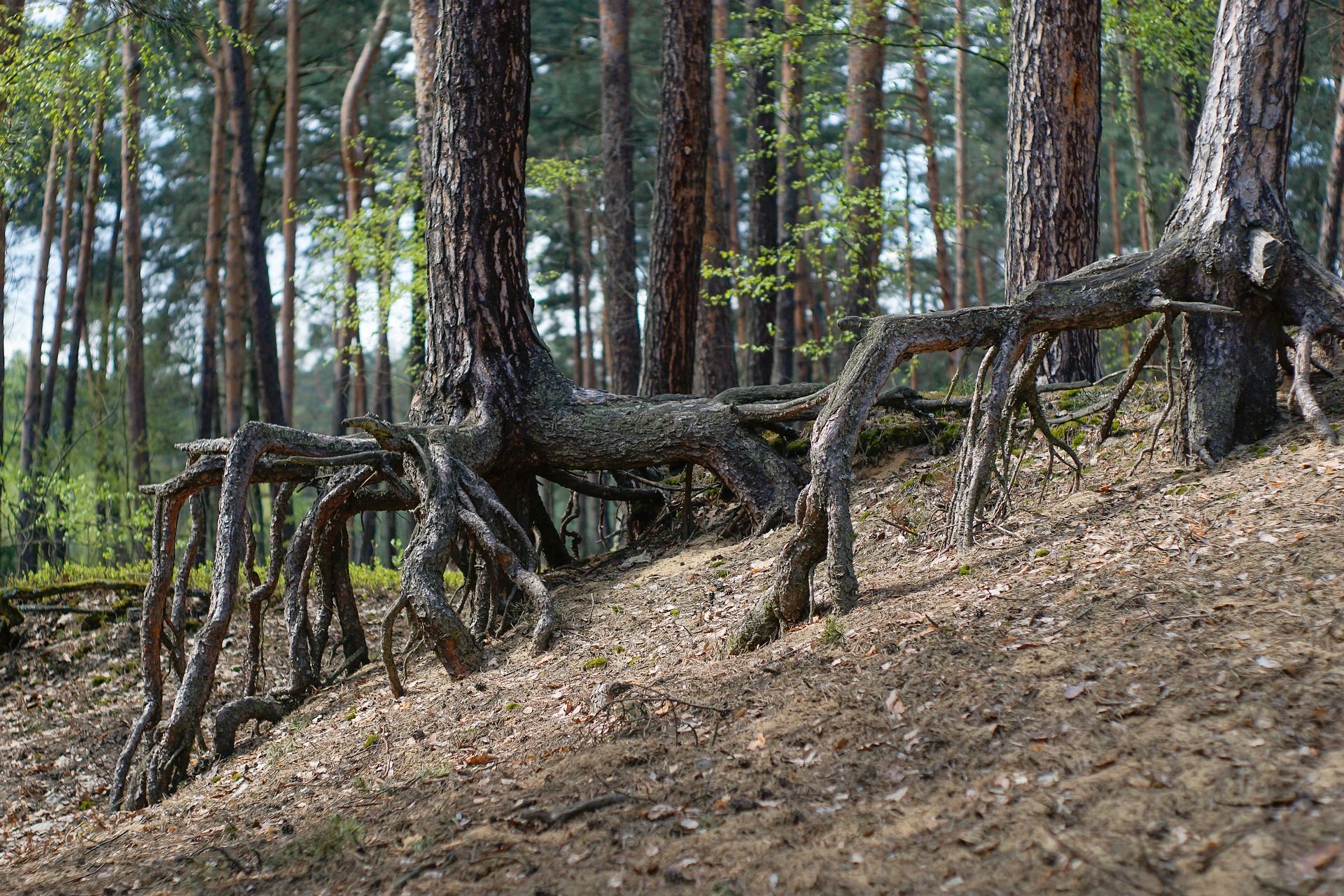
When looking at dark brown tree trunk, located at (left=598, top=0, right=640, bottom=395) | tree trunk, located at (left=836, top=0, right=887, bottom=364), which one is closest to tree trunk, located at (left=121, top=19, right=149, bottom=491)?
dark brown tree trunk, located at (left=598, top=0, right=640, bottom=395)

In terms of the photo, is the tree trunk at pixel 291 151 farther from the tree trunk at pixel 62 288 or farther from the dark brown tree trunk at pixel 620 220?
the dark brown tree trunk at pixel 620 220

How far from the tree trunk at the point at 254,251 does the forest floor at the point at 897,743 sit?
754 cm

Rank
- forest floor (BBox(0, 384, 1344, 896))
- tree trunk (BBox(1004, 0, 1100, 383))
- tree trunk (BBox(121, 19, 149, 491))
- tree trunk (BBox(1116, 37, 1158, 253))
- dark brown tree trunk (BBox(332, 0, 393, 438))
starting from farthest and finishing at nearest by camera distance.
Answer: dark brown tree trunk (BBox(332, 0, 393, 438)) → tree trunk (BBox(121, 19, 149, 491)) → tree trunk (BBox(1116, 37, 1158, 253)) → tree trunk (BBox(1004, 0, 1100, 383)) → forest floor (BBox(0, 384, 1344, 896))

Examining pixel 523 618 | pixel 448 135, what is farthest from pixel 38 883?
pixel 448 135

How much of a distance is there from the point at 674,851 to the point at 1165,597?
237 centimetres

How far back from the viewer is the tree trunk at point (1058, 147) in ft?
25.1

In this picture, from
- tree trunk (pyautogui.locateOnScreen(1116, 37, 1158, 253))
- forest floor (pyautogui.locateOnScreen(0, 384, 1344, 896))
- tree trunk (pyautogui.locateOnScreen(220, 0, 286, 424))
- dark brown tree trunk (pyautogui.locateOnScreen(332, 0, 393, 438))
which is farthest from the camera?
dark brown tree trunk (pyautogui.locateOnScreen(332, 0, 393, 438))

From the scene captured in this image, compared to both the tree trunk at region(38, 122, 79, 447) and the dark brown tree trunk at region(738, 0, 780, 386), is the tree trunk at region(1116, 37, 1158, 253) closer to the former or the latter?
the dark brown tree trunk at region(738, 0, 780, 386)

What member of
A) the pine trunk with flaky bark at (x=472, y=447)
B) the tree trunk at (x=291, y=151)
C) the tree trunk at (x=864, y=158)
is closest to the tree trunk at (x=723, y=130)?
the tree trunk at (x=864, y=158)

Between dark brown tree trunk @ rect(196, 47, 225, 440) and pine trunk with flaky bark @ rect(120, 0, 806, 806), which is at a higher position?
dark brown tree trunk @ rect(196, 47, 225, 440)

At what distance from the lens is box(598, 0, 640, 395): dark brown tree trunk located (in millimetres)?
13219

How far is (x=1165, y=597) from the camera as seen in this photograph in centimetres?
439

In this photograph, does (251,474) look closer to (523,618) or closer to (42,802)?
(523,618)

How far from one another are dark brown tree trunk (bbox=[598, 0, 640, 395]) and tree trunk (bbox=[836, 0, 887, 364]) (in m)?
2.91
